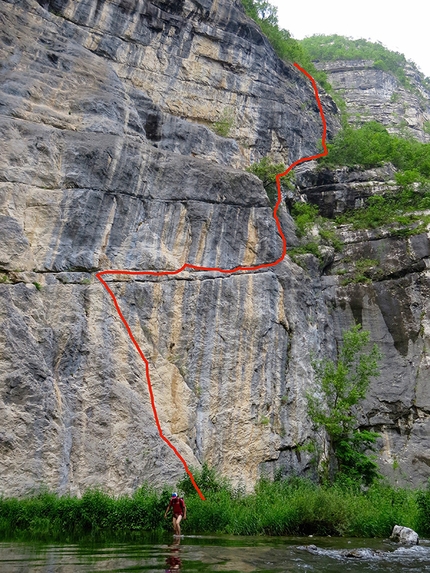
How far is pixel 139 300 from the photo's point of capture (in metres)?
17.8

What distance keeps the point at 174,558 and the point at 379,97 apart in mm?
58533

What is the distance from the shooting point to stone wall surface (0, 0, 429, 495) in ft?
49.9

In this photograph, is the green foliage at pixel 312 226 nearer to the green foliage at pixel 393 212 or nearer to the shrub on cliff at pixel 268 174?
the green foliage at pixel 393 212

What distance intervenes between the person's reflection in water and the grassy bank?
197 centimetres

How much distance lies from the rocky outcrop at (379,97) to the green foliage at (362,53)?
103 cm

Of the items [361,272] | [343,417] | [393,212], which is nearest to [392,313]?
[361,272]

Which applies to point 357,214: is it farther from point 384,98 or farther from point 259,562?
point 384,98

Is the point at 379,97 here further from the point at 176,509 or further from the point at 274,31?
the point at 176,509

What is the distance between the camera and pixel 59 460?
14398mm

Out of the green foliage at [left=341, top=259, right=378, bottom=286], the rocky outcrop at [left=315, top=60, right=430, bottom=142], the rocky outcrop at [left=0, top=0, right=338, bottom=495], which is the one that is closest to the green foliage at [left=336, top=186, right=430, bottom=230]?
the green foliage at [left=341, top=259, right=378, bottom=286]

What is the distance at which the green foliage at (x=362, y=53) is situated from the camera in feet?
208

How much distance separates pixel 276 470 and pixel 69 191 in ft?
37.3

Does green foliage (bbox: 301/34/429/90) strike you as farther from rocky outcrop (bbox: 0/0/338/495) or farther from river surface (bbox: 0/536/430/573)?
river surface (bbox: 0/536/430/573)

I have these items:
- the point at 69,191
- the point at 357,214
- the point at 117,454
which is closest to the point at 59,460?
the point at 117,454
